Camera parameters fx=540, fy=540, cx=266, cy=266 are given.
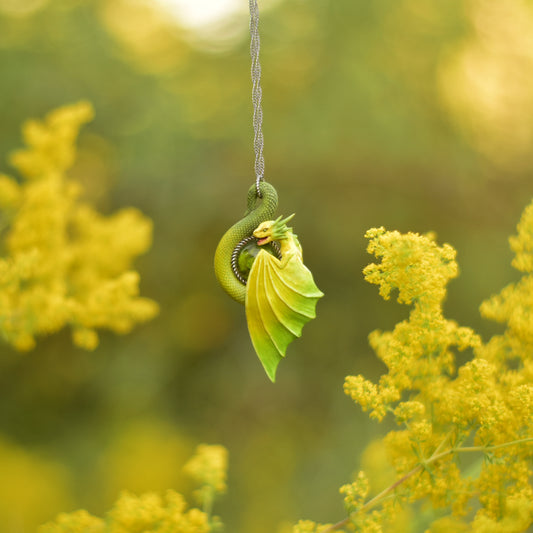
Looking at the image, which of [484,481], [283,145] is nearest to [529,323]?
[484,481]

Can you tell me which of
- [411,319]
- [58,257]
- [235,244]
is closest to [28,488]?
[58,257]

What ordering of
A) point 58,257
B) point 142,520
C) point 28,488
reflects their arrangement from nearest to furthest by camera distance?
point 142,520, point 58,257, point 28,488

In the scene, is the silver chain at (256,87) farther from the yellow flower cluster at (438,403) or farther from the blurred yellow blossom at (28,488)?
the blurred yellow blossom at (28,488)

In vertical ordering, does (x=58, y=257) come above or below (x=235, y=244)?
above

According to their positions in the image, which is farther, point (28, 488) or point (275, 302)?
point (28, 488)

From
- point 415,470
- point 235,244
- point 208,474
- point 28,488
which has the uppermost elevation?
point 28,488

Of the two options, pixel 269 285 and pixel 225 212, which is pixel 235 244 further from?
pixel 225 212

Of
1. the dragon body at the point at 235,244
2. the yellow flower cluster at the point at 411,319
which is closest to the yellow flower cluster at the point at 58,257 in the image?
the dragon body at the point at 235,244

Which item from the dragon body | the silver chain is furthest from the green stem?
the silver chain
